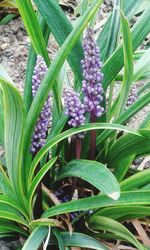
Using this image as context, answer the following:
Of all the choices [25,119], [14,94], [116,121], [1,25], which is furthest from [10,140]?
[1,25]

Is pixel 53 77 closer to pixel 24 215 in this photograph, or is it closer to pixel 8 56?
pixel 24 215

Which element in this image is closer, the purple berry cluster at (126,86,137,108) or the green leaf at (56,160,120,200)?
the green leaf at (56,160,120,200)

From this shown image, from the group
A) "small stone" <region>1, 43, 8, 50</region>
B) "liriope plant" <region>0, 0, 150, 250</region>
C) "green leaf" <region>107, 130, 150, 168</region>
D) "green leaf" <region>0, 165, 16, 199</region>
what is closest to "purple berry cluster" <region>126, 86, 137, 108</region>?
"liriope plant" <region>0, 0, 150, 250</region>

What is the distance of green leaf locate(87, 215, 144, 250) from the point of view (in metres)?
1.49

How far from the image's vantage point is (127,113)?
5.08 feet

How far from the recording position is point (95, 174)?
1376 mm

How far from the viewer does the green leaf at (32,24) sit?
1372mm

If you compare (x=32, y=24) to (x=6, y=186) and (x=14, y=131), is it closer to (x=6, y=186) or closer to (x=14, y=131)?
(x=14, y=131)

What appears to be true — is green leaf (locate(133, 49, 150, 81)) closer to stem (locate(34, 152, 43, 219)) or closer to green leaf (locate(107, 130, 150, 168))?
green leaf (locate(107, 130, 150, 168))

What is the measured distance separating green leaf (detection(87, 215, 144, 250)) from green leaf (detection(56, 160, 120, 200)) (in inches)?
6.5

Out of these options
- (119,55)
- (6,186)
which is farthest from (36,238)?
(119,55)

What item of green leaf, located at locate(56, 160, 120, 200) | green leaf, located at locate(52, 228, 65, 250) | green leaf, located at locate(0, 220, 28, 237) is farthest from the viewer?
green leaf, located at locate(0, 220, 28, 237)

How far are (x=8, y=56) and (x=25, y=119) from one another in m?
1.17

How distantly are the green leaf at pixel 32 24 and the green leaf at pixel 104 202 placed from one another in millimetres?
435
